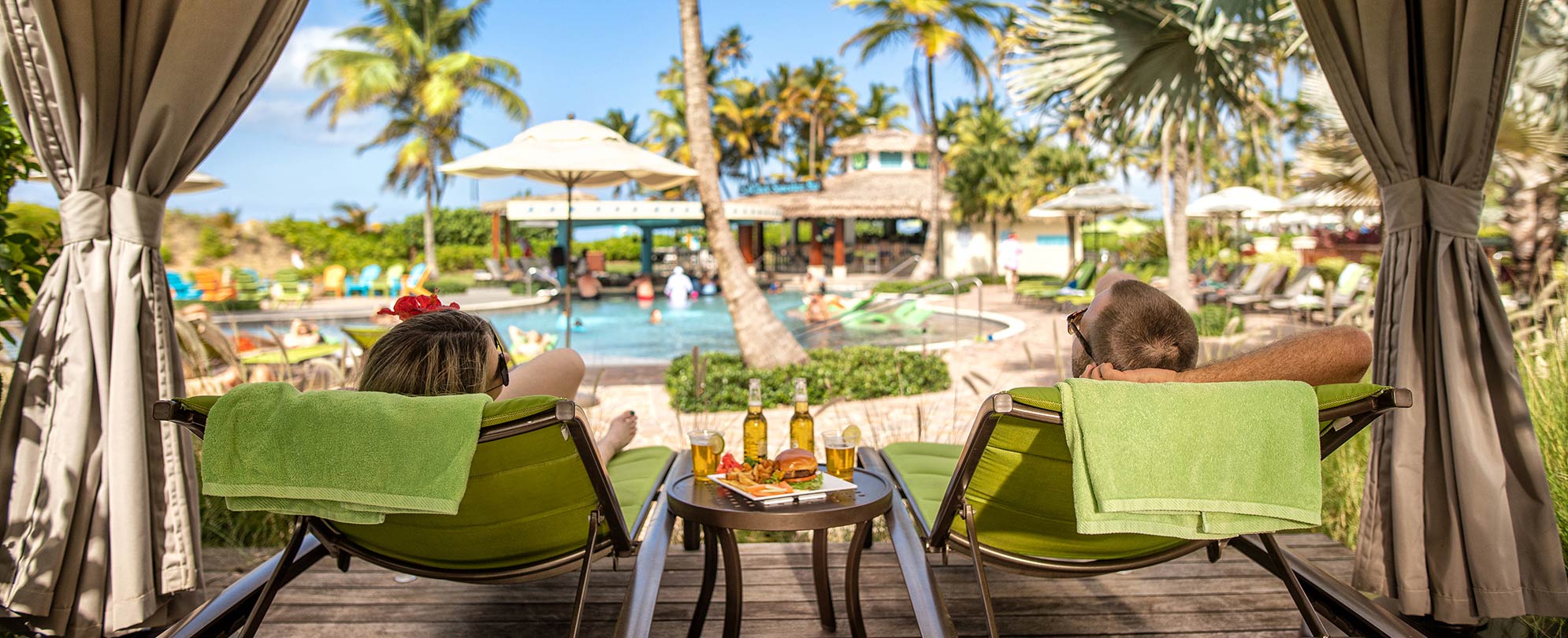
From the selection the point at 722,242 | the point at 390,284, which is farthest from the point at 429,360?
the point at 390,284

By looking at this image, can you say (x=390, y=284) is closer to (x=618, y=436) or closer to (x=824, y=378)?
(x=824, y=378)

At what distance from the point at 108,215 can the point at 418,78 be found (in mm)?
25670

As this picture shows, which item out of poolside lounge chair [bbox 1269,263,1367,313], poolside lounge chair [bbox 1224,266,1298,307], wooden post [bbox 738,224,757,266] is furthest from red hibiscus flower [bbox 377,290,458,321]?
wooden post [bbox 738,224,757,266]

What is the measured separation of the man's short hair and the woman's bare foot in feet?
4.51

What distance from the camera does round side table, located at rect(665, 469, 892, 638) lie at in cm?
199

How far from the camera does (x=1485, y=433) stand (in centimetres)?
240

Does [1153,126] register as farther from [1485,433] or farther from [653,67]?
[653,67]

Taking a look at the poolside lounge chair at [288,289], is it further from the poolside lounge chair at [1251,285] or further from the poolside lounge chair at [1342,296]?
the poolside lounge chair at [1342,296]

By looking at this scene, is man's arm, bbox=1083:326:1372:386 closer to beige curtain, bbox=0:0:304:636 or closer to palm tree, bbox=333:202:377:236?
beige curtain, bbox=0:0:304:636

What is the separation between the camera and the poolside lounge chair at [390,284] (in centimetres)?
1962

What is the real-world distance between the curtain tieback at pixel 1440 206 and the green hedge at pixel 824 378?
15.1 ft

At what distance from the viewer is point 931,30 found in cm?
2183

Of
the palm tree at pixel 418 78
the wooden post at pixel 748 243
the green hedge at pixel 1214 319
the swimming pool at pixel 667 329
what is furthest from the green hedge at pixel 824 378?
the wooden post at pixel 748 243

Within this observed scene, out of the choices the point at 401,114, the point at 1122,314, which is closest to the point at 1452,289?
the point at 1122,314
